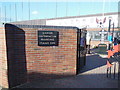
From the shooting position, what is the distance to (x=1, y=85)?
4.39 m

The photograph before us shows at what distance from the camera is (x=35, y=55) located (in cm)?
475

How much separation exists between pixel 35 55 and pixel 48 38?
843 mm

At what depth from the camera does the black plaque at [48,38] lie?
15.5 feet

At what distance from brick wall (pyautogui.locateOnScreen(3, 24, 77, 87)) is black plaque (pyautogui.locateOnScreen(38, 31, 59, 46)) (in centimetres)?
12

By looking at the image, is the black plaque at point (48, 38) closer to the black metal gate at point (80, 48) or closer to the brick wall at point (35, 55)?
the brick wall at point (35, 55)

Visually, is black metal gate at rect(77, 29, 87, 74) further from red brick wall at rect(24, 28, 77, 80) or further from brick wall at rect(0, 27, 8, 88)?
brick wall at rect(0, 27, 8, 88)

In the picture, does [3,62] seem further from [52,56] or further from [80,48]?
[80,48]

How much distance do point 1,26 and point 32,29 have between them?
42.2 inches

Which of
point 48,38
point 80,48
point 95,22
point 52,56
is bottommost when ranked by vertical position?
point 52,56

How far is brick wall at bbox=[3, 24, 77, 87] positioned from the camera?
14.3 feet

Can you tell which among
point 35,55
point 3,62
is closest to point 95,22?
point 35,55

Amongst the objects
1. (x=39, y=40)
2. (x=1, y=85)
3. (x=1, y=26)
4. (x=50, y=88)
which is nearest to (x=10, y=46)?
(x=1, y=26)

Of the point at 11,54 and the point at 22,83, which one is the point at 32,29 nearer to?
the point at 11,54

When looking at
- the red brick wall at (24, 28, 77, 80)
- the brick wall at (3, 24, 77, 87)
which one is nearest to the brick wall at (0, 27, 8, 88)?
the brick wall at (3, 24, 77, 87)
